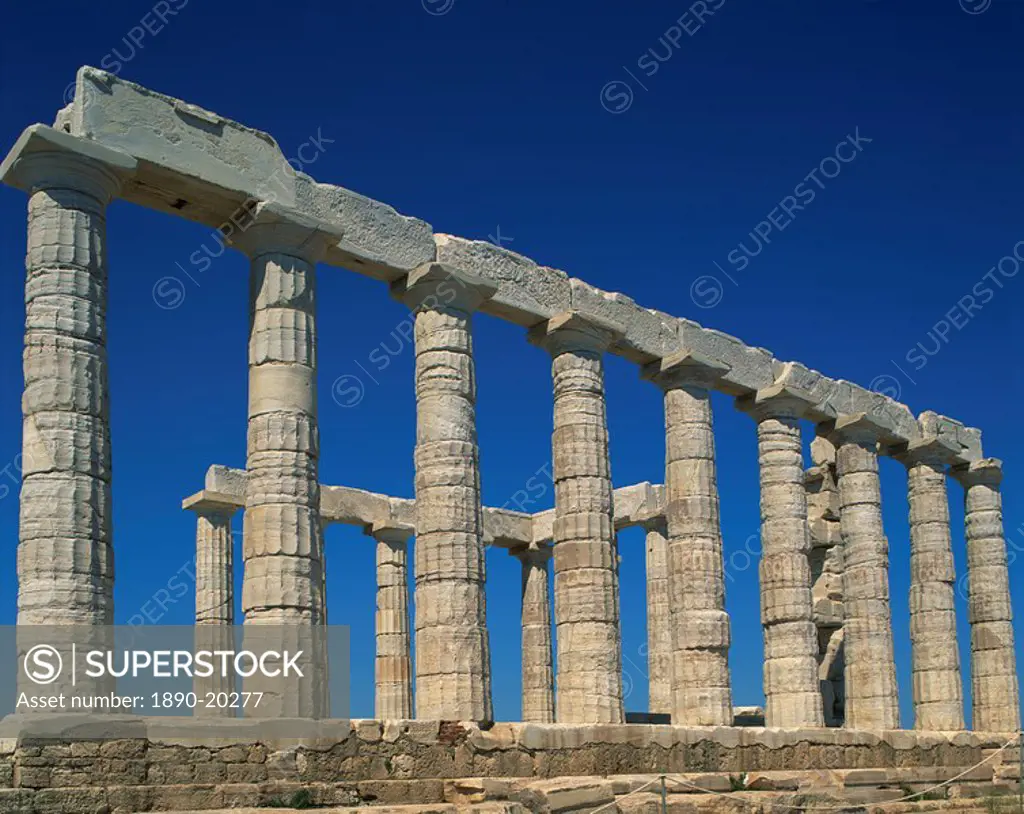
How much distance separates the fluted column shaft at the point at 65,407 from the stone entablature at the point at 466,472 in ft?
0.09

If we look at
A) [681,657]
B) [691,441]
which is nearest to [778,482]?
[691,441]

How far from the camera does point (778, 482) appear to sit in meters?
28.5

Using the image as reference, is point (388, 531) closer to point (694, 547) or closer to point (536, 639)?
point (536, 639)

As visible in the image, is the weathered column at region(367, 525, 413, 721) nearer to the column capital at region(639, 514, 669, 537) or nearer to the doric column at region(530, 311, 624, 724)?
the column capital at region(639, 514, 669, 537)

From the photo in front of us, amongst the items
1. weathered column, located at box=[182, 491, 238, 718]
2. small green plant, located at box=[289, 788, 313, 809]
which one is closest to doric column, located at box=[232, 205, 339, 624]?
small green plant, located at box=[289, 788, 313, 809]

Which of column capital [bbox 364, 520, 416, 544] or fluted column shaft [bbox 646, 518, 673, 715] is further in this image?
fluted column shaft [bbox 646, 518, 673, 715]

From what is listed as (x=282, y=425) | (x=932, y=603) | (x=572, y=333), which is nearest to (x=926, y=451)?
(x=932, y=603)

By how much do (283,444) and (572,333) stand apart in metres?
6.79

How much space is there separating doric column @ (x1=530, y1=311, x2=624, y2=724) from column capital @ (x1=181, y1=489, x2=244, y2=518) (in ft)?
27.2

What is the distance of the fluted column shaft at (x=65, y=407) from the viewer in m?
17.0

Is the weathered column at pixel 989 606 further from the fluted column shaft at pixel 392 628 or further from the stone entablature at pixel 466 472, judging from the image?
the fluted column shaft at pixel 392 628

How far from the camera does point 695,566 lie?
2609 cm

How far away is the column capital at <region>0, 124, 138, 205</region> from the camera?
17.8 metres

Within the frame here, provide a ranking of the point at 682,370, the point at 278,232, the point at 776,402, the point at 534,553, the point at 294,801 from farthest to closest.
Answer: the point at 534,553, the point at 776,402, the point at 682,370, the point at 278,232, the point at 294,801
